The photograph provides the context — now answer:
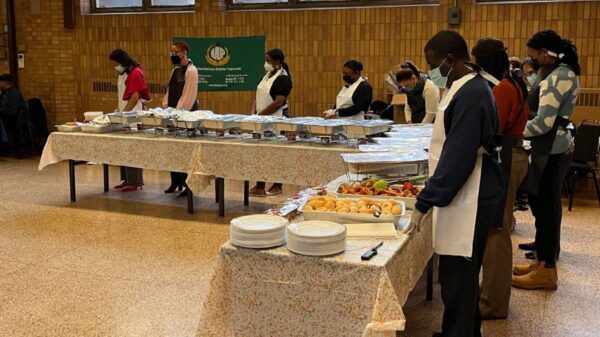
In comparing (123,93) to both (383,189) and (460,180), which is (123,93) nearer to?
(383,189)

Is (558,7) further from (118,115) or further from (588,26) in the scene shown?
(118,115)

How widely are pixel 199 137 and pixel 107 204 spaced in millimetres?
1431

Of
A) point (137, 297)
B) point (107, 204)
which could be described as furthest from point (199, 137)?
point (137, 297)

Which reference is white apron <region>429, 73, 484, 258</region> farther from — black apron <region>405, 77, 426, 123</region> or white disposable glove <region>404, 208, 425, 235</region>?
black apron <region>405, 77, 426, 123</region>

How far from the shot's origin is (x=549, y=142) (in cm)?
434

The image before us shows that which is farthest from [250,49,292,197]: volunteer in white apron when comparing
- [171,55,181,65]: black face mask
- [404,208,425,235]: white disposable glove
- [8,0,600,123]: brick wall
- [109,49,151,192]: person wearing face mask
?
[404,208,425,235]: white disposable glove

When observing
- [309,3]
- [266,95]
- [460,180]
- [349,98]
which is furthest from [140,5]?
[460,180]

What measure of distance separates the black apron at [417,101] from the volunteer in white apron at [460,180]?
3222 mm

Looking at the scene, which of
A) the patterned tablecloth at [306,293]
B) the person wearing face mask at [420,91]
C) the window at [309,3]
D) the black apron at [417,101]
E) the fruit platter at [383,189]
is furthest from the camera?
the window at [309,3]

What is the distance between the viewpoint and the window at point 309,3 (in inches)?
338

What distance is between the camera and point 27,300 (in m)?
4.29

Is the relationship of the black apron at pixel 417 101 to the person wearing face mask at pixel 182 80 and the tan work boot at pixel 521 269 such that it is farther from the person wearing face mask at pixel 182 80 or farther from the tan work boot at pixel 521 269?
the person wearing face mask at pixel 182 80

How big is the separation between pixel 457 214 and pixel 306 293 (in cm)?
74

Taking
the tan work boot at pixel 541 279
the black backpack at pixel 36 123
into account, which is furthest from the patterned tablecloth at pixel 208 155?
the black backpack at pixel 36 123
